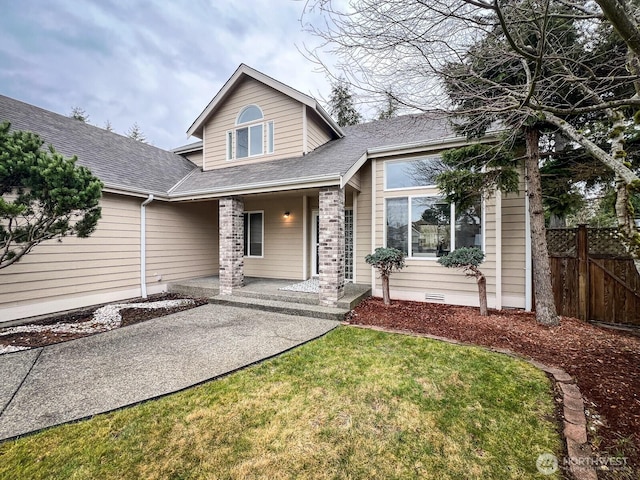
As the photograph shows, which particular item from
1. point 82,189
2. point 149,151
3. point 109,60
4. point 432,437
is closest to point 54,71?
point 109,60

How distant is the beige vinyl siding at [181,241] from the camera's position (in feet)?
26.3

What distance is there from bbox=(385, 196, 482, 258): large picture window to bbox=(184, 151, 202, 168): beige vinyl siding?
858 centimetres

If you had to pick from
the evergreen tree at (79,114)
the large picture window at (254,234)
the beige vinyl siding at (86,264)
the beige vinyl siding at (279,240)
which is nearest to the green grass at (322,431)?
the beige vinyl siding at (86,264)

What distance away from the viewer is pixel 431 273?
6.66 m

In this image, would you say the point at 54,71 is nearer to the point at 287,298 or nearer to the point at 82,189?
the point at 82,189

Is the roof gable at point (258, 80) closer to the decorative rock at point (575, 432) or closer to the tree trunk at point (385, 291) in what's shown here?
the tree trunk at point (385, 291)

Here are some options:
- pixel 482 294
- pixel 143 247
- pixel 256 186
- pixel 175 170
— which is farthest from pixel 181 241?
pixel 482 294

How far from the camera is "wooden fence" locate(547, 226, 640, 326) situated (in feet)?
16.6

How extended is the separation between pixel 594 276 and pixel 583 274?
0.60ft

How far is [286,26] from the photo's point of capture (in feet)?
11.2

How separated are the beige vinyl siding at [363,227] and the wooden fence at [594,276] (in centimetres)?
409

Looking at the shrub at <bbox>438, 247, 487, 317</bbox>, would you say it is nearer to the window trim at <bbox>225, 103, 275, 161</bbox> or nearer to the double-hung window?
the double-hung window

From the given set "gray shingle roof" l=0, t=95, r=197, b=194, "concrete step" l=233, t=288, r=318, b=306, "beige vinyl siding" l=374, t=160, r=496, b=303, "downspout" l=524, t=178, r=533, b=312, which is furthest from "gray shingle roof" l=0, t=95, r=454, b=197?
"concrete step" l=233, t=288, r=318, b=306

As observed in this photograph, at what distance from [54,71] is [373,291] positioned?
18.7 meters
